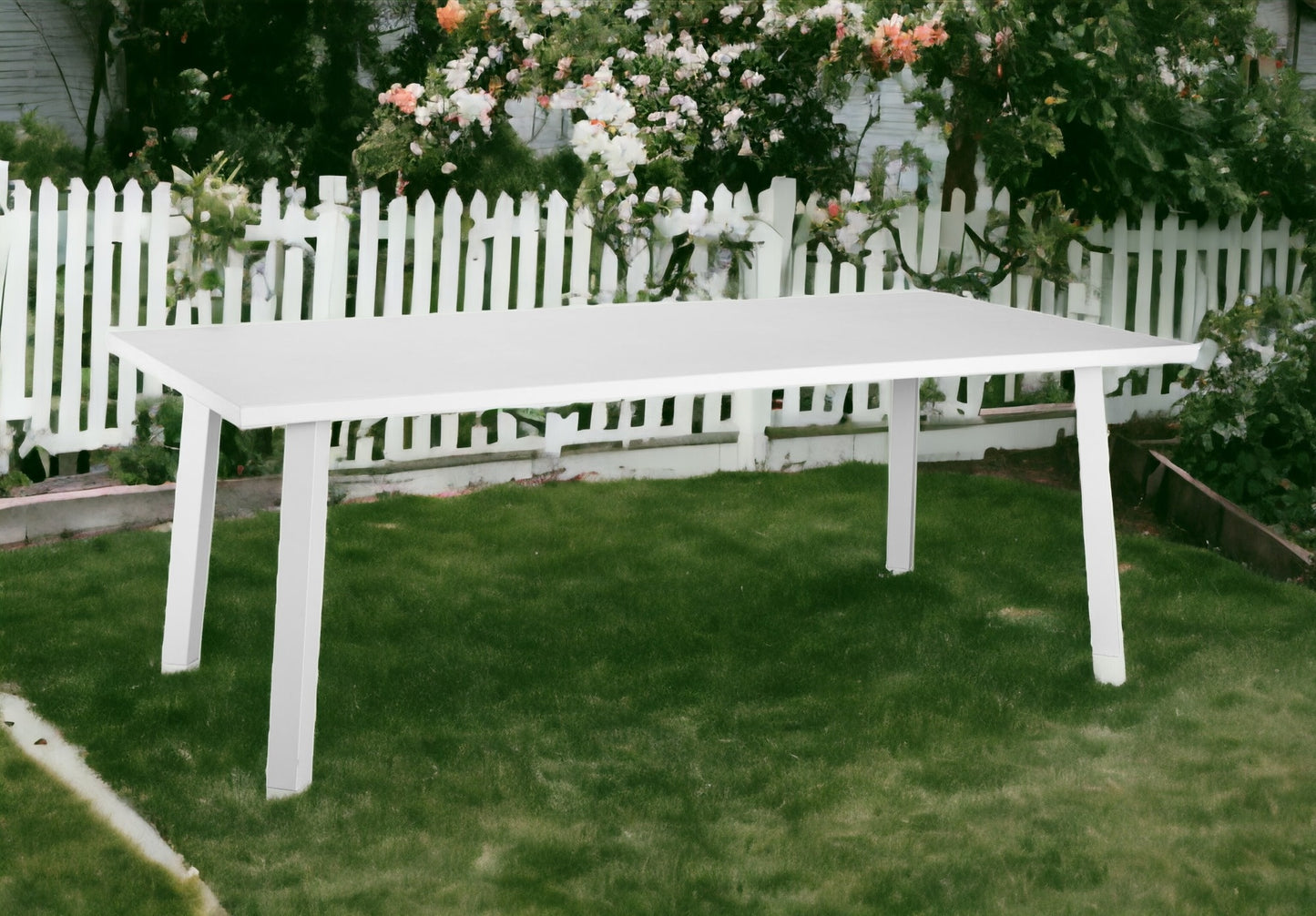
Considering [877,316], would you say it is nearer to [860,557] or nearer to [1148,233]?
[860,557]

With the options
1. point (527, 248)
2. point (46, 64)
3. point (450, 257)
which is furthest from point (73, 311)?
point (46, 64)

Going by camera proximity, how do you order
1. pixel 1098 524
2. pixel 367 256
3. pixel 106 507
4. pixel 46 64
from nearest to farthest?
pixel 1098 524
pixel 106 507
pixel 367 256
pixel 46 64

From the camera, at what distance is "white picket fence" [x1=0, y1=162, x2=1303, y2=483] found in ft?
20.9

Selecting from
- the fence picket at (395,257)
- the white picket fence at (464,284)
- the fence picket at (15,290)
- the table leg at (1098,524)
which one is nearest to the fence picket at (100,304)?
the white picket fence at (464,284)

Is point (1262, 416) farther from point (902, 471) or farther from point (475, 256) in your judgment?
point (475, 256)

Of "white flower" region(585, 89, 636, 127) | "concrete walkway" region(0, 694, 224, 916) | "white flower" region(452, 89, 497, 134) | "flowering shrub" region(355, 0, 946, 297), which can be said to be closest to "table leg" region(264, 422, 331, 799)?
"concrete walkway" region(0, 694, 224, 916)

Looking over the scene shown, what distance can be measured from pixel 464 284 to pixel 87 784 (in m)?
3.51

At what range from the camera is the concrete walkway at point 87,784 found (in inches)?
143

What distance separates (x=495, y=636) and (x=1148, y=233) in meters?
4.17

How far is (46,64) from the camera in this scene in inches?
392

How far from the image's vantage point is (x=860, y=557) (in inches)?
236

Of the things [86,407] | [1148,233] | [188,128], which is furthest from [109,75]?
[1148,233]

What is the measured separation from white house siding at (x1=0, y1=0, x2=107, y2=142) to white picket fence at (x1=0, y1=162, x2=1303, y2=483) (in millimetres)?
2600

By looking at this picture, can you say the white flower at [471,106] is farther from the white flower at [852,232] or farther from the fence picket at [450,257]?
the white flower at [852,232]
